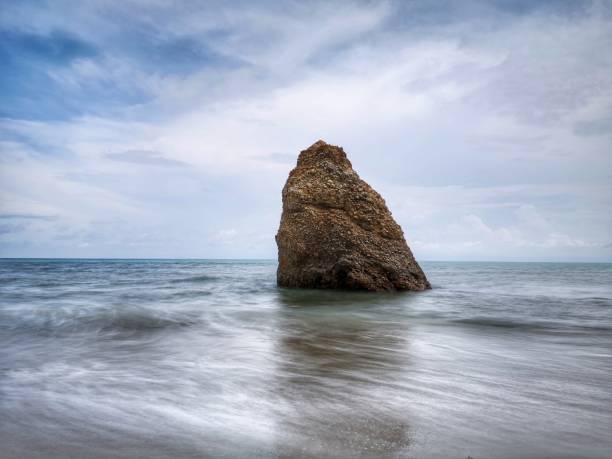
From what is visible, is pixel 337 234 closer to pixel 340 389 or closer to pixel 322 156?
pixel 322 156

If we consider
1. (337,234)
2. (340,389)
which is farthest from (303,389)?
(337,234)

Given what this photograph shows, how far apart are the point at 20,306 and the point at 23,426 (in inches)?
418

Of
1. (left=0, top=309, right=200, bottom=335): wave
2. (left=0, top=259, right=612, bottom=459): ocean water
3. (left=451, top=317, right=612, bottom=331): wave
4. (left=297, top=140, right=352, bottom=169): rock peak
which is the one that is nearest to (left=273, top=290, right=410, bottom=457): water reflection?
(left=0, top=259, right=612, bottom=459): ocean water

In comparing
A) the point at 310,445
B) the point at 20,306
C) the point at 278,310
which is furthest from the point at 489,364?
the point at 20,306

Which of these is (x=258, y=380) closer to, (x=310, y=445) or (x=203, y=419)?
(x=203, y=419)

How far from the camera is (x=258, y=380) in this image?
4.37m

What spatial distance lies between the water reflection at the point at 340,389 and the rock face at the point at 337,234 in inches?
274

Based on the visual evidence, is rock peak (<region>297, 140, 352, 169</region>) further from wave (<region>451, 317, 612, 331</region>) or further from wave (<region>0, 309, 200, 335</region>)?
wave (<region>451, 317, 612, 331</region>)

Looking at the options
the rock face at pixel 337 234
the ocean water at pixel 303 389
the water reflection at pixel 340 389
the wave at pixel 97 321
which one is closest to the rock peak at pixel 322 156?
the rock face at pixel 337 234

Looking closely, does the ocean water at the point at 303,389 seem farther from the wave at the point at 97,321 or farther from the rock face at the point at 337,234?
the rock face at the point at 337,234

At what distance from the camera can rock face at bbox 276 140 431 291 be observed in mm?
15656

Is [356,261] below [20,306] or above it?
above

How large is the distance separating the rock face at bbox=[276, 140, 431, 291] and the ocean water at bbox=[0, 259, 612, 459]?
6.78 metres

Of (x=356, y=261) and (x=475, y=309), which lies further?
(x=356, y=261)
